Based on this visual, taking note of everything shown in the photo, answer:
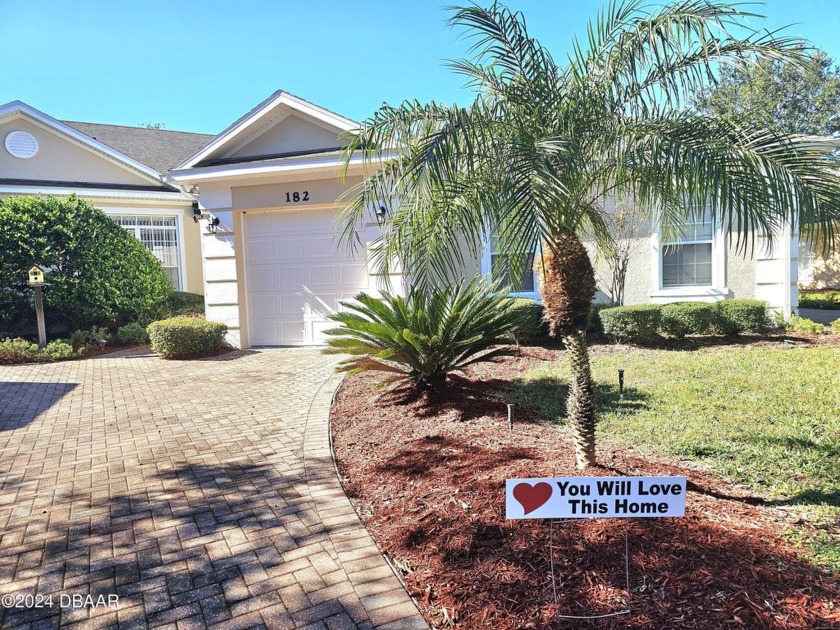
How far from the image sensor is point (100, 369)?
9688 millimetres

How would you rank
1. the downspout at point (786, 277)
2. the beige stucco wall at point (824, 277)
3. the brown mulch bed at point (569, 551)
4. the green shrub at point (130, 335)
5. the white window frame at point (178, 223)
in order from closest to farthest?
the brown mulch bed at point (569, 551) < the downspout at point (786, 277) < the green shrub at point (130, 335) < the white window frame at point (178, 223) < the beige stucco wall at point (824, 277)

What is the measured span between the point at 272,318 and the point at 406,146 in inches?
330

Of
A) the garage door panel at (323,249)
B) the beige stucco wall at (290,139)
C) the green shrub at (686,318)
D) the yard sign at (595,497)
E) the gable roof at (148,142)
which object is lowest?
the yard sign at (595,497)

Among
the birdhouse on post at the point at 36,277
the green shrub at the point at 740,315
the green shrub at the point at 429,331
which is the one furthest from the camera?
the birdhouse on post at the point at 36,277

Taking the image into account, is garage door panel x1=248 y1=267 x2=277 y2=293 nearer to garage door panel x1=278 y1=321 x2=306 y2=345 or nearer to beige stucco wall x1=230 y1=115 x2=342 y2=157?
garage door panel x1=278 y1=321 x2=306 y2=345

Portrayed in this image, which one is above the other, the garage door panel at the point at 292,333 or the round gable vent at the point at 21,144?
the round gable vent at the point at 21,144

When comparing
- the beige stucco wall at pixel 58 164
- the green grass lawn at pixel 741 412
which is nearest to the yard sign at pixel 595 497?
the green grass lawn at pixel 741 412

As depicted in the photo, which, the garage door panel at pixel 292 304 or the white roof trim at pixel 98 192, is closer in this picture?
the garage door panel at pixel 292 304

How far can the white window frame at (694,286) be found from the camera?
419 inches

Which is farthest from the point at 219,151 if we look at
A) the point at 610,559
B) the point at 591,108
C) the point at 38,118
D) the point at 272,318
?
the point at 610,559

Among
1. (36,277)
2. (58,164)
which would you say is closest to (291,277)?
(36,277)

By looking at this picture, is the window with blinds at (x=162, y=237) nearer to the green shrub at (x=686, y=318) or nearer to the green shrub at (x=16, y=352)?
the green shrub at (x=16, y=352)

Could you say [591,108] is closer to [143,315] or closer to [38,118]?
[143,315]

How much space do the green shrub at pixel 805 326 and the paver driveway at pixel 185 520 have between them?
29.1ft
